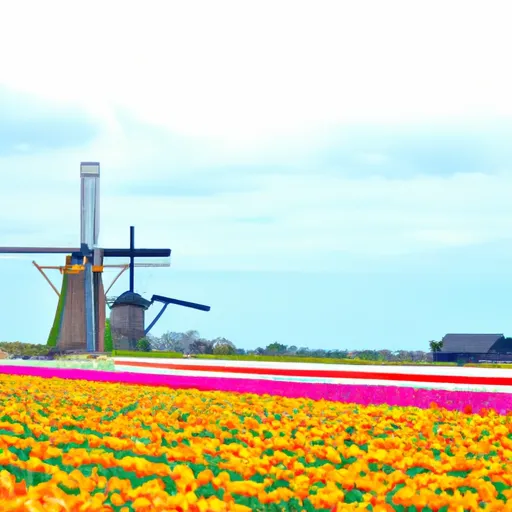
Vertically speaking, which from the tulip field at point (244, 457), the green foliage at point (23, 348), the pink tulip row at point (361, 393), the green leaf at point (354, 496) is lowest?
the green leaf at point (354, 496)

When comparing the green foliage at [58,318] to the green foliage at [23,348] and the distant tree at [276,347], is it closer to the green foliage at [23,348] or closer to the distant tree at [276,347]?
the green foliage at [23,348]

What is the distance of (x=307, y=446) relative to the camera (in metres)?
6.58

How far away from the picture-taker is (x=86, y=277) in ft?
124

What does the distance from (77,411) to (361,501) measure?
209 inches

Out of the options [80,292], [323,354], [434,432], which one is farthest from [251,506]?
[323,354]

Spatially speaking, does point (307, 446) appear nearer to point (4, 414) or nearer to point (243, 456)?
point (243, 456)

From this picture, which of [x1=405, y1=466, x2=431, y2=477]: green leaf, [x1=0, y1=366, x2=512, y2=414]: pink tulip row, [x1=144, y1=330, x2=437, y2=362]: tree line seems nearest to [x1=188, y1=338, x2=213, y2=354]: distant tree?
[x1=144, y1=330, x2=437, y2=362]: tree line

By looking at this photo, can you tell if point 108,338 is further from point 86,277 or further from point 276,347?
point 276,347

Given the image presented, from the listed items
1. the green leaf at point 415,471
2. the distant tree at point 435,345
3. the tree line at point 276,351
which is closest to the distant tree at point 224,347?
the tree line at point 276,351

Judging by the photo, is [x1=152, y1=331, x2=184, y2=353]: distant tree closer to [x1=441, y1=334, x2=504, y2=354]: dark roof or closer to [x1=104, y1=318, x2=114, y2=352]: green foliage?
[x1=104, y1=318, x2=114, y2=352]: green foliage

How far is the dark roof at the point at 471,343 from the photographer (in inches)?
2282

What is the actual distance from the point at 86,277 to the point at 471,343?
101 feet

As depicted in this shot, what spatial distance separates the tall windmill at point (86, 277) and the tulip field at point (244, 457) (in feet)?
86.4

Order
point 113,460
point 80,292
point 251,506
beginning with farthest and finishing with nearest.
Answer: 1. point 80,292
2. point 113,460
3. point 251,506
